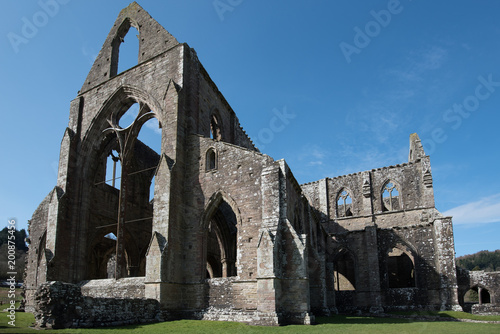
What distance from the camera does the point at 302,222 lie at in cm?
1847

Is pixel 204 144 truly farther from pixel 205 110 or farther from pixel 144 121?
pixel 144 121

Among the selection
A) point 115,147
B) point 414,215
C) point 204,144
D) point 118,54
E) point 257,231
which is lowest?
point 257,231

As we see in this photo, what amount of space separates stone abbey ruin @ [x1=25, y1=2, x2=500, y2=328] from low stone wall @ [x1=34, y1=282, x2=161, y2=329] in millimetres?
31

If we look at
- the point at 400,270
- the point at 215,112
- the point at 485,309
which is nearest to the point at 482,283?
the point at 485,309

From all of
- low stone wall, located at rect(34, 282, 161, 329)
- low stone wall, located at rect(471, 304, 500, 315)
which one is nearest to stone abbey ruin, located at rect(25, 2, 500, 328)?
low stone wall, located at rect(34, 282, 161, 329)

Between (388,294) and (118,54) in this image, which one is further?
(388,294)

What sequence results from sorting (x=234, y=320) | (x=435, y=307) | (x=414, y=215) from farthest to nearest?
(x=414, y=215)
(x=435, y=307)
(x=234, y=320)

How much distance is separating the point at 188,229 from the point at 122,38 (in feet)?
41.4

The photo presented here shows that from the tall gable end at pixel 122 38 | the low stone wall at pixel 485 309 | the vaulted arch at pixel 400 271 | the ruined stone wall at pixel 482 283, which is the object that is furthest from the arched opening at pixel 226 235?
the low stone wall at pixel 485 309

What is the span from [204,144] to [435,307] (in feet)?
57.3

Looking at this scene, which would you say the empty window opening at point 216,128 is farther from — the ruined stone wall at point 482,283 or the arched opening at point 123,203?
the ruined stone wall at point 482,283

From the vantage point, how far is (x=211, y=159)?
15930 millimetres

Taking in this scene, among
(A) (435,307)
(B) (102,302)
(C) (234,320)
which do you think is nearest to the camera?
(B) (102,302)

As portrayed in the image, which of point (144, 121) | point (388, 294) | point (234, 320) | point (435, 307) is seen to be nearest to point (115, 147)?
point (144, 121)
